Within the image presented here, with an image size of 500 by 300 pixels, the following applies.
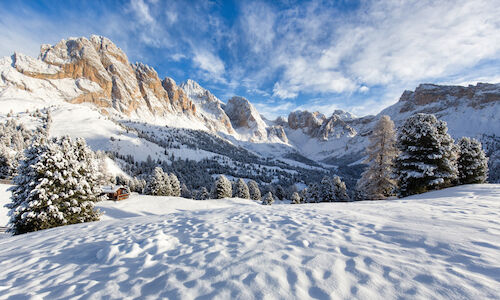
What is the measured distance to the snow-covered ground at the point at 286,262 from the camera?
2617 millimetres

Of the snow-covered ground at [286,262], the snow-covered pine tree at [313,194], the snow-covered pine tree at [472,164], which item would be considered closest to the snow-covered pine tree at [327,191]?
the snow-covered pine tree at [313,194]

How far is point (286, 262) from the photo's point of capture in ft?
11.2

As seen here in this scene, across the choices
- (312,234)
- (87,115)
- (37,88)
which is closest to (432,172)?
(312,234)

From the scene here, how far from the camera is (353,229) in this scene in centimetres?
504

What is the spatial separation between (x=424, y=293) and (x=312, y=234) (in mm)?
Result: 2609

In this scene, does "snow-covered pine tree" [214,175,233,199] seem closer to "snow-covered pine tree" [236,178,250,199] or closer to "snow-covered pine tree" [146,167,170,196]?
"snow-covered pine tree" [236,178,250,199]

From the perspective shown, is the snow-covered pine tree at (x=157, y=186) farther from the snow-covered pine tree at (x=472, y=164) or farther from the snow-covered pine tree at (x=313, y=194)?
the snow-covered pine tree at (x=472, y=164)

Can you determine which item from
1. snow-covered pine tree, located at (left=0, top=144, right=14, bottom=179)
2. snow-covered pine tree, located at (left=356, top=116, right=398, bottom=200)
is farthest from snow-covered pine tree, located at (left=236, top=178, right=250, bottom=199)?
snow-covered pine tree, located at (left=0, top=144, right=14, bottom=179)

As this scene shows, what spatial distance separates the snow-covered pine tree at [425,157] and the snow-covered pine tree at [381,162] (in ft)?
4.35

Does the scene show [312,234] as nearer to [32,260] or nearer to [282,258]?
[282,258]

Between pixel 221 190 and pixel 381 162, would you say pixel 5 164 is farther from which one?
pixel 381 162

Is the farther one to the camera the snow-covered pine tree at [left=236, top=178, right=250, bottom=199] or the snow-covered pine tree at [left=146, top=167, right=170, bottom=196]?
the snow-covered pine tree at [left=236, top=178, right=250, bottom=199]

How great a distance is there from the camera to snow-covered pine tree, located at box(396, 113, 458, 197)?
14328mm

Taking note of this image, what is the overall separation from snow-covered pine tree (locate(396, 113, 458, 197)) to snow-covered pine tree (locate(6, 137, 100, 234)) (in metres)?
24.8
